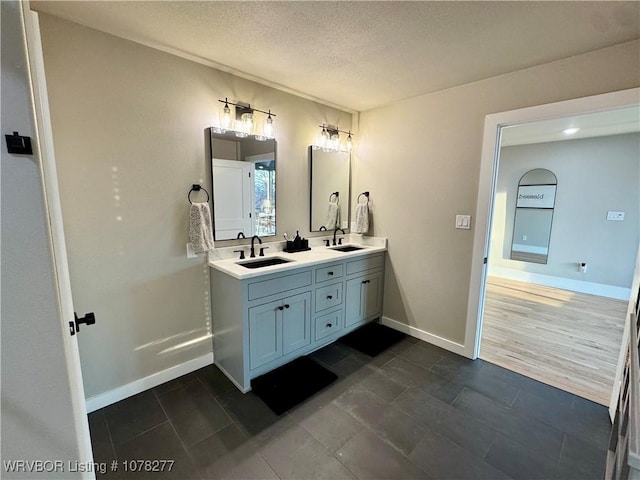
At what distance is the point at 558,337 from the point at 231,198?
3.70 m

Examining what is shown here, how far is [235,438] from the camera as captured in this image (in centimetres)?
172

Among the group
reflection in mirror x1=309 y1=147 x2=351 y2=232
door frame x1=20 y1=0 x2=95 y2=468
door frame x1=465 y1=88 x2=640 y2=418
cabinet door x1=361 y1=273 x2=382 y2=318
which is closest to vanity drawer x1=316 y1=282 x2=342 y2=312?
cabinet door x1=361 y1=273 x2=382 y2=318

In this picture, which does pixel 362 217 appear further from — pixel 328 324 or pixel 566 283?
pixel 566 283

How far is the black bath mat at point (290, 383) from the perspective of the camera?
202cm

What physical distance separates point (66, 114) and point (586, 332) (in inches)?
201

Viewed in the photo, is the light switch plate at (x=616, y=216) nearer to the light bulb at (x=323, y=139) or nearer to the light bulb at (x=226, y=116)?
the light bulb at (x=323, y=139)

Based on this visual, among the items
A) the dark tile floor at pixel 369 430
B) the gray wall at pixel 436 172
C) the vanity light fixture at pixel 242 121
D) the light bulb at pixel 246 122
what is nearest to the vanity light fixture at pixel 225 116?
the vanity light fixture at pixel 242 121

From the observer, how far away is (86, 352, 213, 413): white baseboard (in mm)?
1923

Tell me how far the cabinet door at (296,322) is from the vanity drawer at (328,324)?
109 mm

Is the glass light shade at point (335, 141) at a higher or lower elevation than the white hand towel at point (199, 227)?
higher

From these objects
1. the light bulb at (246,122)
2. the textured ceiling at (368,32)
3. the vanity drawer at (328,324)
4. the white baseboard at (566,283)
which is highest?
the textured ceiling at (368,32)

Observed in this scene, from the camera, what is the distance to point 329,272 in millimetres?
2582

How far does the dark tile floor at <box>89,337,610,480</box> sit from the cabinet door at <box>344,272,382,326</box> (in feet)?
2.16

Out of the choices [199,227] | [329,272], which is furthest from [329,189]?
[199,227]
